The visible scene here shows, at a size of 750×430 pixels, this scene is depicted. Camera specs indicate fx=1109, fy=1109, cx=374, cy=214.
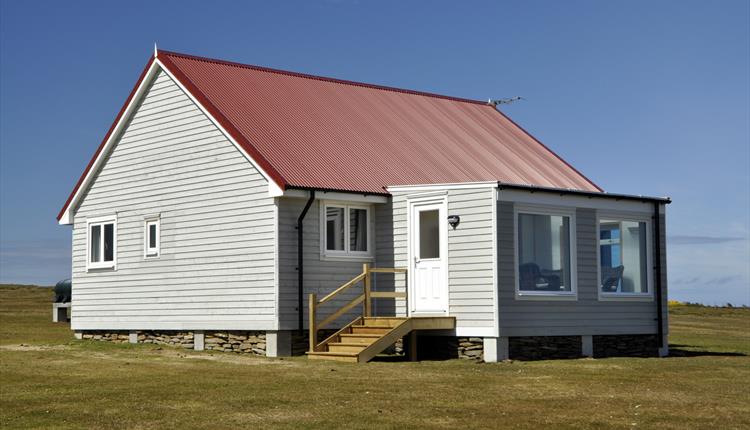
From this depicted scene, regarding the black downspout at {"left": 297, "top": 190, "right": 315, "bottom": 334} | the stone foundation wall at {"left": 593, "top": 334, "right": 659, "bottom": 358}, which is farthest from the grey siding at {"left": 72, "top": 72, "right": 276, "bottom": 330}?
the stone foundation wall at {"left": 593, "top": 334, "right": 659, "bottom": 358}

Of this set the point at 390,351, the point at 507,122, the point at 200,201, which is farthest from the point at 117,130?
the point at 507,122

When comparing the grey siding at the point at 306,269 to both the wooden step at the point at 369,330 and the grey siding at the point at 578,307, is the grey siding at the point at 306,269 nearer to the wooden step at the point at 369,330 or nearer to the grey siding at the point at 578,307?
the wooden step at the point at 369,330

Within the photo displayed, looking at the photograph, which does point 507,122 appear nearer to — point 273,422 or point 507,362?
point 507,362

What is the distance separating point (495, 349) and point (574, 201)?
411 cm

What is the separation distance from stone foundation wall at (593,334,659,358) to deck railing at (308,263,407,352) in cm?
477

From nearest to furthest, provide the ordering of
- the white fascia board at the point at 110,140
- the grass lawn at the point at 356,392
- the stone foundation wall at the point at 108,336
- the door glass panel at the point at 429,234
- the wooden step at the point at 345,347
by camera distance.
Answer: the grass lawn at the point at 356,392
the wooden step at the point at 345,347
the door glass panel at the point at 429,234
the white fascia board at the point at 110,140
the stone foundation wall at the point at 108,336

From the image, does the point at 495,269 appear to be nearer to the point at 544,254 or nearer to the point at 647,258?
the point at 544,254

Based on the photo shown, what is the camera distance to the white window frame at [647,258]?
1001 inches

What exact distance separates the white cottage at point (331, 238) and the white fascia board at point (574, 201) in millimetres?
44

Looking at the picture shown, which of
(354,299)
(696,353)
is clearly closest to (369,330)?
(354,299)

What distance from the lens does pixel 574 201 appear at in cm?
2489

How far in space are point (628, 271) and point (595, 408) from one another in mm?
11104

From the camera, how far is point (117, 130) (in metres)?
29.7

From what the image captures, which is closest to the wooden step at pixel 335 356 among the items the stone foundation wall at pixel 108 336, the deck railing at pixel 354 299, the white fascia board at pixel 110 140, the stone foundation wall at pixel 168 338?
the deck railing at pixel 354 299
